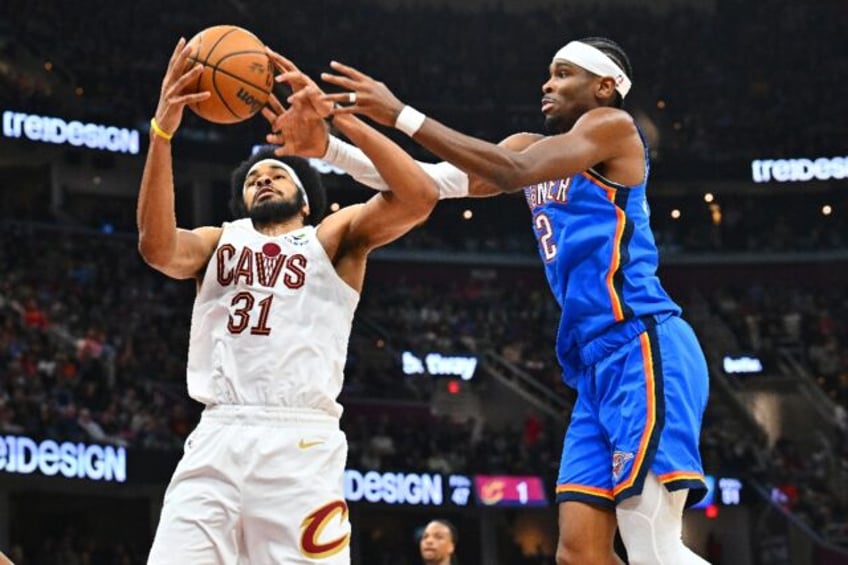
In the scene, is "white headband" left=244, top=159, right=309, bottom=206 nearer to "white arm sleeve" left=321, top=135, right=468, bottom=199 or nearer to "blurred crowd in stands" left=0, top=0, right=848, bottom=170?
"white arm sleeve" left=321, top=135, right=468, bottom=199

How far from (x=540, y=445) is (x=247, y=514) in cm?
2047

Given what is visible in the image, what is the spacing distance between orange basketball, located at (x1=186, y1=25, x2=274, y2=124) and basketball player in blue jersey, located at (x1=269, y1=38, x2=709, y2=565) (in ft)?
1.19

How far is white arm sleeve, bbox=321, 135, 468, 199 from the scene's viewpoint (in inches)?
208

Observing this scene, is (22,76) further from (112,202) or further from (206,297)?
(206,297)

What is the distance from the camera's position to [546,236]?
5.33 m

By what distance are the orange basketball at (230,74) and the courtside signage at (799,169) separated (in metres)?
28.8

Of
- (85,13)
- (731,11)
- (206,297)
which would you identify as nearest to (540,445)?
(85,13)

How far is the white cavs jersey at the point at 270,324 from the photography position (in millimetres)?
5180

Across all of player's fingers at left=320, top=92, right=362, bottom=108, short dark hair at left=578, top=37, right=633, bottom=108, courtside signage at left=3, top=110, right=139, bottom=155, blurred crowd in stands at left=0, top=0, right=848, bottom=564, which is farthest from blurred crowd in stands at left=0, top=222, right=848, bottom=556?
player's fingers at left=320, top=92, right=362, bottom=108

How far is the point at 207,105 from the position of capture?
5.27 metres

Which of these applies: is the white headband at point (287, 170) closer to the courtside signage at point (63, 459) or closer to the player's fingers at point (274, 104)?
the player's fingers at point (274, 104)

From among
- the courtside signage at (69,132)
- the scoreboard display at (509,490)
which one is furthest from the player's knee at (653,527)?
the courtside signage at (69,132)

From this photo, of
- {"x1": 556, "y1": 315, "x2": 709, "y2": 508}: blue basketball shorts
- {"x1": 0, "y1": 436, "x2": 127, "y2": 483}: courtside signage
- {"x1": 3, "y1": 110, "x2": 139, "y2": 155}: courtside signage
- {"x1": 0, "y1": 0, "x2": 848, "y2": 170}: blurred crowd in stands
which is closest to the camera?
{"x1": 556, "y1": 315, "x2": 709, "y2": 508}: blue basketball shorts

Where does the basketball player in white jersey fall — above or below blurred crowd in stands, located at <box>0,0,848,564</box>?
below
